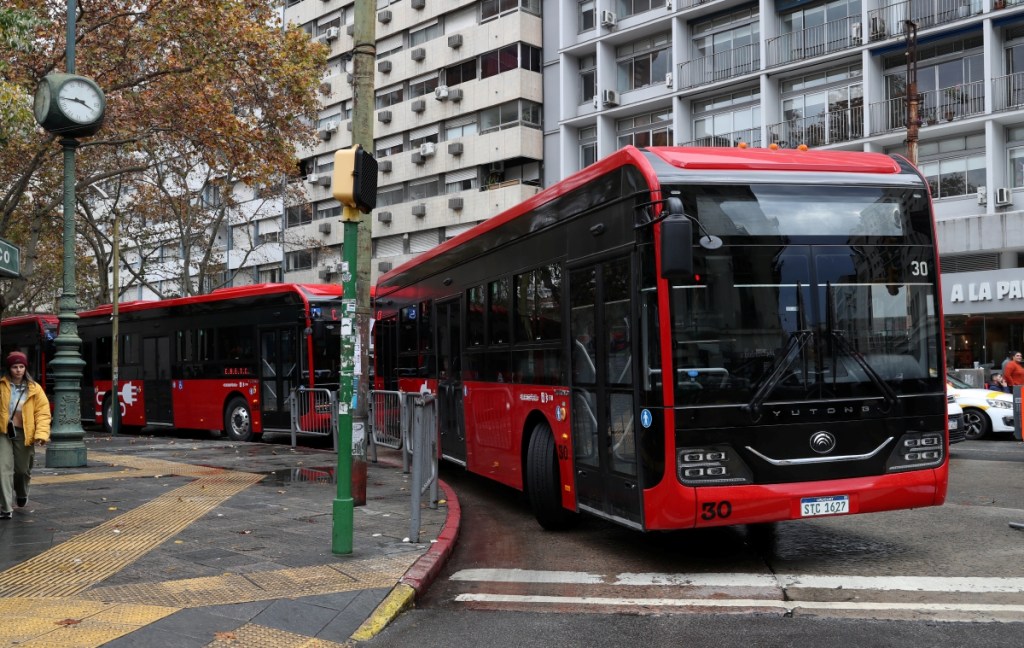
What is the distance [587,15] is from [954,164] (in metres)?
16.7

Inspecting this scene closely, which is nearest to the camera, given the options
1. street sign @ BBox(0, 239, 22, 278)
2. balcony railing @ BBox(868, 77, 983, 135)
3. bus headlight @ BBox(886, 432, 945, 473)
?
bus headlight @ BBox(886, 432, 945, 473)

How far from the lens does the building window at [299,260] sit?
53850 millimetres

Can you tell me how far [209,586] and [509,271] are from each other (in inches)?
190

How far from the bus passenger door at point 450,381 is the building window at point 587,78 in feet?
95.6

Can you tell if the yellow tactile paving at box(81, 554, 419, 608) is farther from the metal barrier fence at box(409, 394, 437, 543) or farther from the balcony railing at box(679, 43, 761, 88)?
the balcony railing at box(679, 43, 761, 88)

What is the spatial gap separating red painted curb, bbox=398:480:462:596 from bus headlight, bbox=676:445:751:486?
76.8 inches

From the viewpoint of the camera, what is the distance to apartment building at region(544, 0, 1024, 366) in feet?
93.6

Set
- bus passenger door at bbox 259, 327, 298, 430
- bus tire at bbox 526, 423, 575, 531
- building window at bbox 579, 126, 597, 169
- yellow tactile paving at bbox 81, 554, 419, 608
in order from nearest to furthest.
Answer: yellow tactile paving at bbox 81, 554, 419, 608, bus tire at bbox 526, 423, 575, 531, bus passenger door at bbox 259, 327, 298, 430, building window at bbox 579, 126, 597, 169

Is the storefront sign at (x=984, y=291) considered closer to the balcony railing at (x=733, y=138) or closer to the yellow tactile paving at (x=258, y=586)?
the balcony railing at (x=733, y=138)

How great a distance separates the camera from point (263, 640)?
5395 mm

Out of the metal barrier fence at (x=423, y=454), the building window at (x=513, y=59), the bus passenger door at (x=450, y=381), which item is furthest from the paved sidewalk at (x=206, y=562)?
the building window at (x=513, y=59)

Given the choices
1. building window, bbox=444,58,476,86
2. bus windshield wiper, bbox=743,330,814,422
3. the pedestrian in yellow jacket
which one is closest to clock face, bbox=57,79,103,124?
the pedestrian in yellow jacket

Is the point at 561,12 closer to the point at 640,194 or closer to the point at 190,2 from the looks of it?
the point at 190,2

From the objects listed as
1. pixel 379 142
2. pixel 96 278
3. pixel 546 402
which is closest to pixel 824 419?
pixel 546 402
